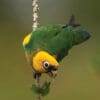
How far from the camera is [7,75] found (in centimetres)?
212

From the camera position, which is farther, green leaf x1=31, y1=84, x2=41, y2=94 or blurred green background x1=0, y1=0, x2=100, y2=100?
blurred green background x1=0, y1=0, x2=100, y2=100

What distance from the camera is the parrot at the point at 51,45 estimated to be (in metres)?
0.56

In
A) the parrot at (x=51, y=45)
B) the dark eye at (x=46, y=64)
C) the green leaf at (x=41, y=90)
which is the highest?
the parrot at (x=51, y=45)

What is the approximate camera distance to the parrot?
561 mm

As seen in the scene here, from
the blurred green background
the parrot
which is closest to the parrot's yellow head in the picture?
the parrot

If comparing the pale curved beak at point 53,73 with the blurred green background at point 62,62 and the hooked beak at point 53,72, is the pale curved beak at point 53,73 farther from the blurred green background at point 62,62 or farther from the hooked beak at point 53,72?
the blurred green background at point 62,62

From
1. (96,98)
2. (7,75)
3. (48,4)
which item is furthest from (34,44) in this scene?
(48,4)

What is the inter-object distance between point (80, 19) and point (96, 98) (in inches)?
30.0

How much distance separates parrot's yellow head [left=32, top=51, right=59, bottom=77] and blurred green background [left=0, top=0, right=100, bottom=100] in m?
1.02

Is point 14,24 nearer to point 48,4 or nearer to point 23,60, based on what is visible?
point 48,4

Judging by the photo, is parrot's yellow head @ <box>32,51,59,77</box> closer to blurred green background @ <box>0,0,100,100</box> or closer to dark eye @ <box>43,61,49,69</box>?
dark eye @ <box>43,61,49,69</box>

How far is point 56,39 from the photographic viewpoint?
58 centimetres

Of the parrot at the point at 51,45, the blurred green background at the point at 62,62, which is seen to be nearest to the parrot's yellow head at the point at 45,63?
the parrot at the point at 51,45

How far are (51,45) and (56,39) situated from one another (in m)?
0.01
